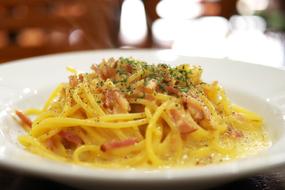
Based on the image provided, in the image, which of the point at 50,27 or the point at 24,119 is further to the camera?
the point at 50,27

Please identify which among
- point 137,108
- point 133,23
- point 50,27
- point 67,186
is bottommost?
point 133,23

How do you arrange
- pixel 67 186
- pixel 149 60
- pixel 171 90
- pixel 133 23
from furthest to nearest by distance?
pixel 133 23
pixel 149 60
pixel 171 90
pixel 67 186

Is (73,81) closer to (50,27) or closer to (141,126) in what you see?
(141,126)

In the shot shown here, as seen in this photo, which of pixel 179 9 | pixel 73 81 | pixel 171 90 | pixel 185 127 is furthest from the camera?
pixel 179 9

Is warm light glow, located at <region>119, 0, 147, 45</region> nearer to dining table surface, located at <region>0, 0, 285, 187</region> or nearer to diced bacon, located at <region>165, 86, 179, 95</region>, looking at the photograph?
dining table surface, located at <region>0, 0, 285, 187</region>

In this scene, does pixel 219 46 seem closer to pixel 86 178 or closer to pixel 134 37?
pixel 134 37

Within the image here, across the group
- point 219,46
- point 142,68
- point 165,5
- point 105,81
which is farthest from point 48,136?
point 165,5

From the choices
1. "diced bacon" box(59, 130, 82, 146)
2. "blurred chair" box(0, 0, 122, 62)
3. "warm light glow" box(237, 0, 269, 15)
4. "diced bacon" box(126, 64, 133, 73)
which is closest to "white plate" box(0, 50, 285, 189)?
"diced bacon" box(59, 130, 82, 146)

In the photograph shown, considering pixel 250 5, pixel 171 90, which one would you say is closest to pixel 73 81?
pixel 171 90

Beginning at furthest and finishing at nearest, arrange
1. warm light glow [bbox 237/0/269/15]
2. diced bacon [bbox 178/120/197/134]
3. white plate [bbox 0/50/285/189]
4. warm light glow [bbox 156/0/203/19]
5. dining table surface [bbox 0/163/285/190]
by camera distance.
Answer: warm light glow [bbox 237/0/269/15] < warm light glow [bbox 156/0/203/19] < diced bacon [bbox 178/120/197/134] < dining table surface [bbox 0/163/285/190] < white plate [bbox 0/50/285/189]
